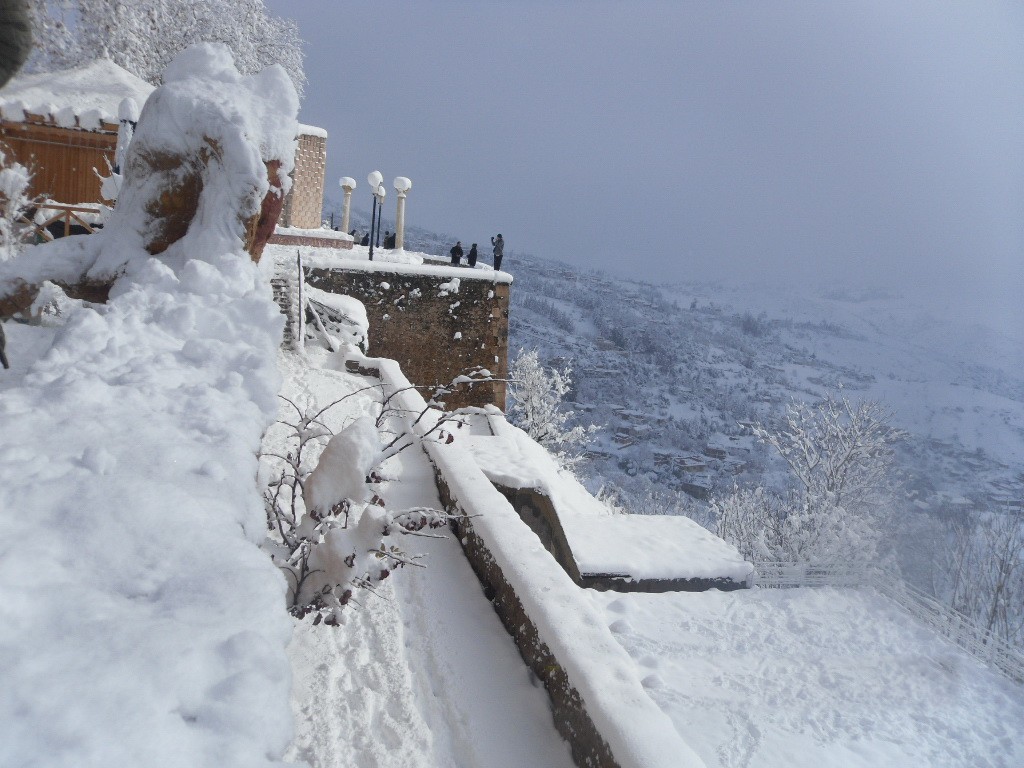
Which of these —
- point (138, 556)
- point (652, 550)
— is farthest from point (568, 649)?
point (652, 550)

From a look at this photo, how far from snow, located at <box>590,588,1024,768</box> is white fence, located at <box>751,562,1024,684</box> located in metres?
0.79

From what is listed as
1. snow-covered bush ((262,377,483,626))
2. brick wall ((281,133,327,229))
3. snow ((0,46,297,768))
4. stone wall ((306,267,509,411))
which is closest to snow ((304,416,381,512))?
snow-covered bush ((262,377,483,626))

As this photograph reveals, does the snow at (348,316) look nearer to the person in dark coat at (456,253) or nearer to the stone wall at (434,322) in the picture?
the stone wall at (434,322)

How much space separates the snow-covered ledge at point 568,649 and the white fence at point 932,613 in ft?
29.3

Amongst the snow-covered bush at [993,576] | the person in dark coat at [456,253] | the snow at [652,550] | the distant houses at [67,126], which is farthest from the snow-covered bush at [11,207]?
the snow-covered bush at [993,576]

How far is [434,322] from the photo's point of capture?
16.7 metres

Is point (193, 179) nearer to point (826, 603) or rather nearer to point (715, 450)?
point (826, 603)

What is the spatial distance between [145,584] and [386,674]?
1319 millimetres

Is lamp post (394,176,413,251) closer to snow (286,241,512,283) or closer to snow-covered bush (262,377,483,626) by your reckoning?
snow (286,241,512,283)

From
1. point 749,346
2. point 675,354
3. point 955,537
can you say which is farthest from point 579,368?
point 955,537

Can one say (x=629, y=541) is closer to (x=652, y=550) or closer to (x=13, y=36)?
(x=652, y=550)

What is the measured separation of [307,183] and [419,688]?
19.2 metres

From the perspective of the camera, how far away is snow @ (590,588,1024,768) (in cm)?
562

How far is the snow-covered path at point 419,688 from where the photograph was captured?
2.33 m
